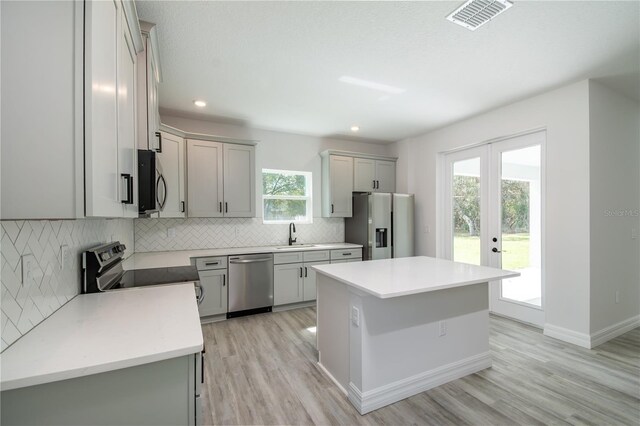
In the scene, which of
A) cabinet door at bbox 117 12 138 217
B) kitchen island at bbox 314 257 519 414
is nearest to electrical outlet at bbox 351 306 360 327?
kitchen island at bbox 314 257 519 414

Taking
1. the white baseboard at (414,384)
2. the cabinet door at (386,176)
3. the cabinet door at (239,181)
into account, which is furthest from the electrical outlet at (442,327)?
the cabinet door at (386,176)

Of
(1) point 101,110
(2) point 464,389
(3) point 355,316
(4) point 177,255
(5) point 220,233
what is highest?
(1) point 101,110

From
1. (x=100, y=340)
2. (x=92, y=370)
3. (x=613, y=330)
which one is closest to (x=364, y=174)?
(x=613, y=330)

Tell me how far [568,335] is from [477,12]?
3244mm

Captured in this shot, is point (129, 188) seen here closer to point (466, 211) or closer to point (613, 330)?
point (466, 211)

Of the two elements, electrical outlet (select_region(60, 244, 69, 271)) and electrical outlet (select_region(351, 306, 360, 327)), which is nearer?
electrical outlet (select_region(60, 244, 69, 271))

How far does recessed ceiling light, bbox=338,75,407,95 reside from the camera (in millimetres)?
2926

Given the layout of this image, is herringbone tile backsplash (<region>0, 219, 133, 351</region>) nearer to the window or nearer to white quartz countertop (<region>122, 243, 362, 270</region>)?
white quartz countertop (<region>122, 243, 362, 270</region>)

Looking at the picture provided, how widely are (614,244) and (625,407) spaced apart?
1.89 meters

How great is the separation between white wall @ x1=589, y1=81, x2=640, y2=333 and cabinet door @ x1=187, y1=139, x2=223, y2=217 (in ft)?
14.0

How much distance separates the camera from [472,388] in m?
2.26

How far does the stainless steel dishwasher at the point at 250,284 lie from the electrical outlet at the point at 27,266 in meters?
2.56

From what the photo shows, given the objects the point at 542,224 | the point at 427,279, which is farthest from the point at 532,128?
the point at 427,279

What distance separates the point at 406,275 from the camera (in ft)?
7.32
